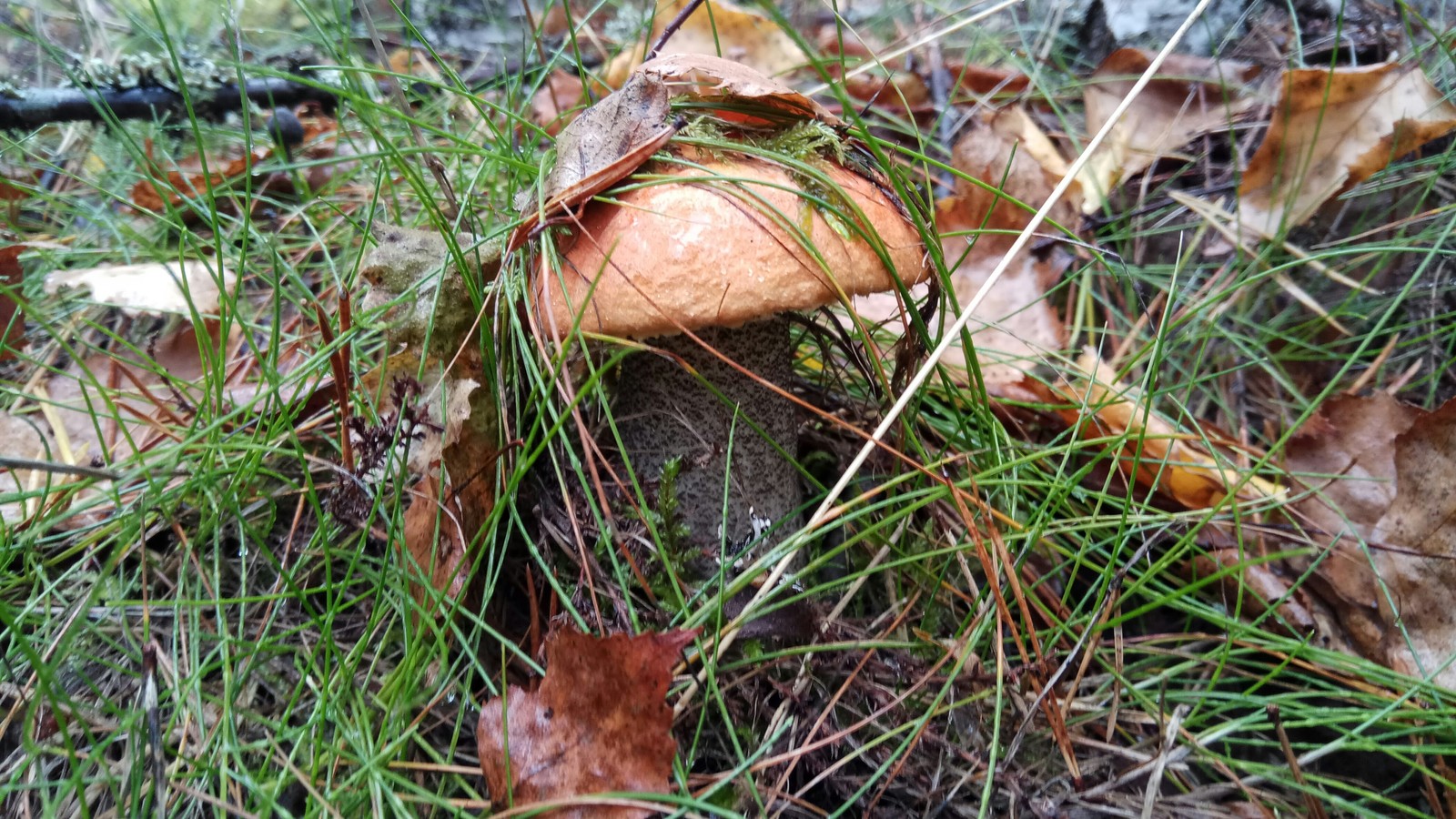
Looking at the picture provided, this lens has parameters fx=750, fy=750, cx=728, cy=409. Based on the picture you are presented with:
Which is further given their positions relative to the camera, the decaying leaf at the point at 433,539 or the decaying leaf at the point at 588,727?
the decaying leaf at the point at 433,539

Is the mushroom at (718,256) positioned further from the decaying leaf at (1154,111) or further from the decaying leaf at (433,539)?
the decaying leaf at (1154,111)

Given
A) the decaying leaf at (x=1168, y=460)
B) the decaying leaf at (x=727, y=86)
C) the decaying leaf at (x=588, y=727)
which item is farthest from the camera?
the decaying leaf at (x=1168, y=460)

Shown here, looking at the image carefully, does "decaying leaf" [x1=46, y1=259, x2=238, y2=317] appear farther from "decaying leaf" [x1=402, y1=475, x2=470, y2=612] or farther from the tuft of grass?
"decaying leaf" [x1=402, y1=475, x2=470, y2=612]

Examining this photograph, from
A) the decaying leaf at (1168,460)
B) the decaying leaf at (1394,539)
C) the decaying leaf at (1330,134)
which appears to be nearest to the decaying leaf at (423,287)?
the decaying leaf at (1168,460)

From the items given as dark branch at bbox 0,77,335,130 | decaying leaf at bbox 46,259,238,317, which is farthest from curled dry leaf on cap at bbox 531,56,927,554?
decaying leaf at bbox 46,259,238,317

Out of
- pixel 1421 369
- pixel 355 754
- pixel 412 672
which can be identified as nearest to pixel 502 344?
pixel 412 672

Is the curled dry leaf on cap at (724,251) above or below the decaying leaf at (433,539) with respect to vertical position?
above

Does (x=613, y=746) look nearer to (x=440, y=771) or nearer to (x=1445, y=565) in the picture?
(x=440, y=771)
